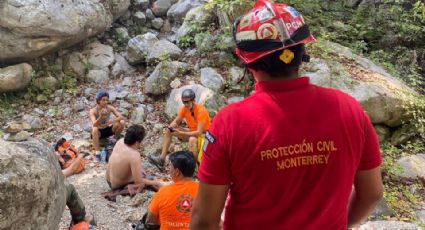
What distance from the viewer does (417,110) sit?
8.30 meters

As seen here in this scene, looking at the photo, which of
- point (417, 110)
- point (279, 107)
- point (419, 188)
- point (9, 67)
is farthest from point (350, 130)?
point (9, 67)

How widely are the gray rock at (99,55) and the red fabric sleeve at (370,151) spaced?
32.8 feet

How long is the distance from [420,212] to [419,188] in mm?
663

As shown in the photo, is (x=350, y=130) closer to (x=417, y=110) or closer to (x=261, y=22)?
(x=261, y=22)

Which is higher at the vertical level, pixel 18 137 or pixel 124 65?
pixel 18 137

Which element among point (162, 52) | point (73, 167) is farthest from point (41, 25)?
point (73, 167)

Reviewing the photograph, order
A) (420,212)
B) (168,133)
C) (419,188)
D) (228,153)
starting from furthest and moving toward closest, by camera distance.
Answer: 1. (168,133)
2. (419,188)
3. (420,212)
4. (228,153)

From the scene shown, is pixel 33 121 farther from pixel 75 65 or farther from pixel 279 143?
pixel 279 143

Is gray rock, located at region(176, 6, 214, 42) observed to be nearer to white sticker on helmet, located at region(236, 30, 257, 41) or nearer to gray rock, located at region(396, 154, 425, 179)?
gray rock, located at region(396, 154, 425, 179)

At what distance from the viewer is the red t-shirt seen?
5.14 feet

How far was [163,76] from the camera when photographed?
9.94m

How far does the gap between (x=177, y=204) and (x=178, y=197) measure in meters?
0.07

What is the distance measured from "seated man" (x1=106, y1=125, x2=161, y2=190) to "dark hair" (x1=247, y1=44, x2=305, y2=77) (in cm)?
A: 462

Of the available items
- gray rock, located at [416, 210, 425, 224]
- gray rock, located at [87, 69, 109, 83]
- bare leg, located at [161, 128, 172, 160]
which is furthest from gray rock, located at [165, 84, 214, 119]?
gray rock, located at [416, 210, 425, 224]
